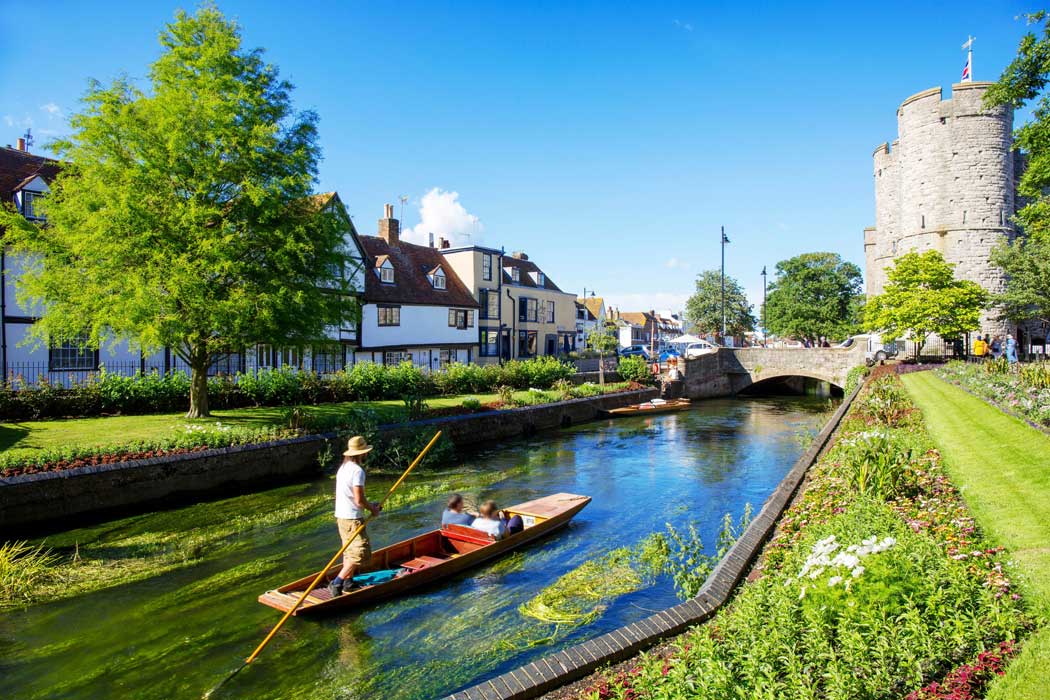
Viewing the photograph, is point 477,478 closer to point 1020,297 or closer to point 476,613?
point 476,613

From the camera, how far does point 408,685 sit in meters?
A: 7.76

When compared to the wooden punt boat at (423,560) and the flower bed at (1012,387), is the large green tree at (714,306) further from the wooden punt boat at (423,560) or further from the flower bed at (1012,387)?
the wooden punt boat at (423,560)

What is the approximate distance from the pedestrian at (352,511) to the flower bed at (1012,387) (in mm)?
12669

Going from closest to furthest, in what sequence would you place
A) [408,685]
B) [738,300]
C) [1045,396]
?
[408,685], [1045,396], [738,300]

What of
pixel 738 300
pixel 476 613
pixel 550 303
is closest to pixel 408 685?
pixel 476 613

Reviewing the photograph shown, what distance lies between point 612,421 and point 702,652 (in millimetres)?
28877

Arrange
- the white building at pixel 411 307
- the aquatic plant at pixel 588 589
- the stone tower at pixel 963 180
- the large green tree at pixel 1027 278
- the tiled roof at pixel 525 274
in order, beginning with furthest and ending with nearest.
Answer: the tiled roof at pixel 525 274, the stone tower at pixel 963 180, the white building at pixel 411 307, the large green tree at pixel 1027 278, the aquatic plant at pixel 588 589

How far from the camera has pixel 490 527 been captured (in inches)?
483

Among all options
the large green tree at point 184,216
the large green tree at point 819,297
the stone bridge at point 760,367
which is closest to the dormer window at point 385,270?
the large green tree at point 184,216

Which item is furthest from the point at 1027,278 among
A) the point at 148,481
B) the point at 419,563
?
the point at 148,481

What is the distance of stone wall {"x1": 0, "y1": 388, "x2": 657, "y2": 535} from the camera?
13539 mm

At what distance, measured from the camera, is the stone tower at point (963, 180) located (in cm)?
4169

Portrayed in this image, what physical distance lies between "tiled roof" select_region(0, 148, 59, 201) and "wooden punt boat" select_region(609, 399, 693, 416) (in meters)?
28.8

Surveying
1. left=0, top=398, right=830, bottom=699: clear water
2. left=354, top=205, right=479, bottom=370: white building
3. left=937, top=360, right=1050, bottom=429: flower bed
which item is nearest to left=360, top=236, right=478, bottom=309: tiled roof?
left=354, top=205, right=479, bottom=370: white building
